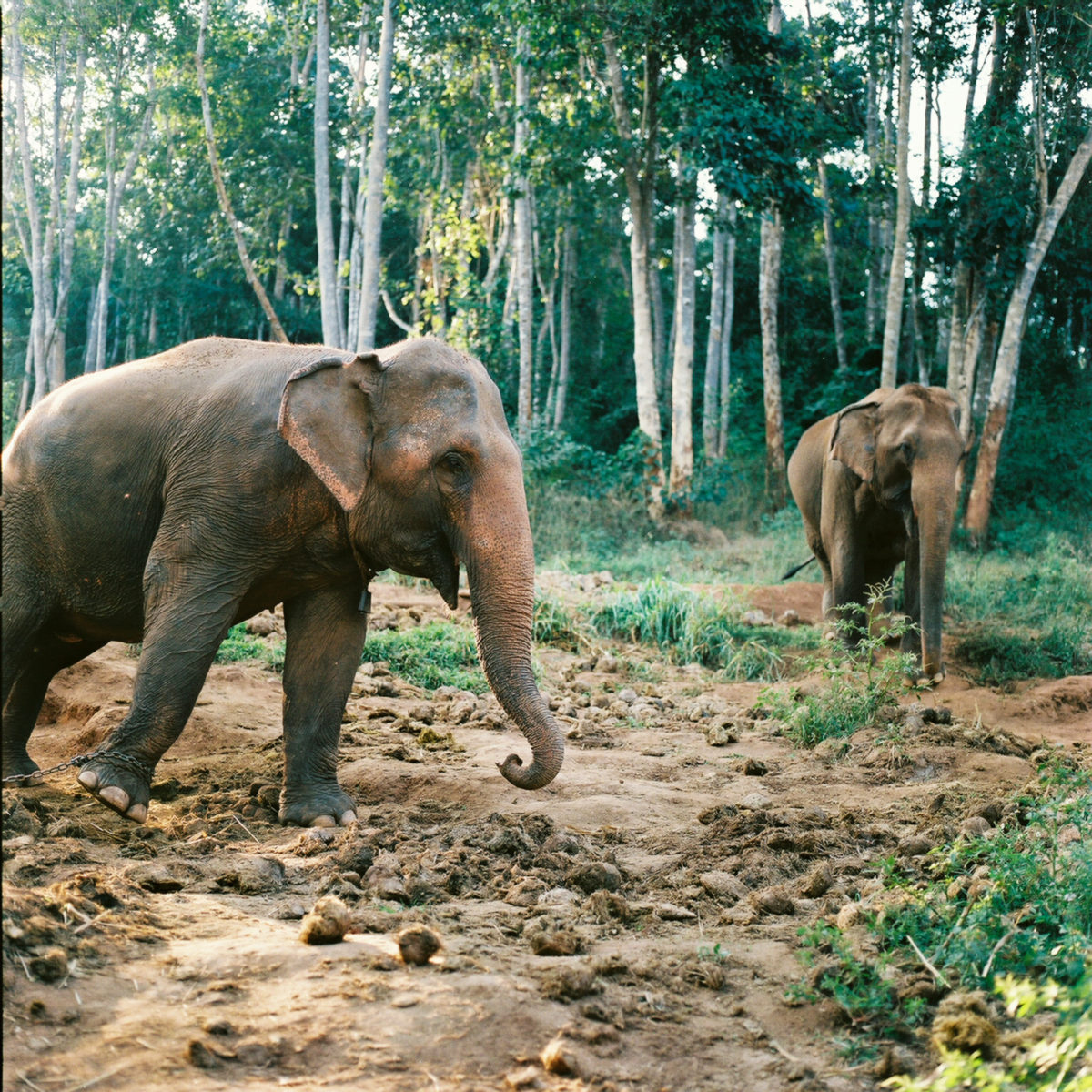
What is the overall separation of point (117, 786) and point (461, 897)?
1.48m

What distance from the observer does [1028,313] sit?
21859 mm

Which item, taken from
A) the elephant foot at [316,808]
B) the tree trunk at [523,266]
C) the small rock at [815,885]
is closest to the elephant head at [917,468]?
the small rock at [815,885]

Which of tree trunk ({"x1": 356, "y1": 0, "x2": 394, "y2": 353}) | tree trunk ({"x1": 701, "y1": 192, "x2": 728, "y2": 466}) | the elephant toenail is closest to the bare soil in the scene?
the elephant toenail

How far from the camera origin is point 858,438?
971 centimetres

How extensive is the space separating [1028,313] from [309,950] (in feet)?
71.0

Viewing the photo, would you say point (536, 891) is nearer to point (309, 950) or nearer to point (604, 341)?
point (309, 950)

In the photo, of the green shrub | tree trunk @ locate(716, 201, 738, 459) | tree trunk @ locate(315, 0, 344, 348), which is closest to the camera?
the green shrub

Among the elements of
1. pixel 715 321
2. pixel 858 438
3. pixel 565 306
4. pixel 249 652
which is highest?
pixel 565 306

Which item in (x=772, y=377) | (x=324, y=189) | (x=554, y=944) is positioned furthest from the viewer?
(x=772, y=377)

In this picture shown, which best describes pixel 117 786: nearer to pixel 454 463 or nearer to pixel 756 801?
pixel 454 463

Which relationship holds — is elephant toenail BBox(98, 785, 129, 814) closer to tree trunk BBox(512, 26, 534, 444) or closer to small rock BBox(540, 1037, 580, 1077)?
small rock BBox(540, 1037, 580, 1077)

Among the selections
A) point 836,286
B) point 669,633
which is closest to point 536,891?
point 669,633

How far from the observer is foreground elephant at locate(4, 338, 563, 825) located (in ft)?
14.9

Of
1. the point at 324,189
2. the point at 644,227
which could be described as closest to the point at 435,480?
the point at 324,189
